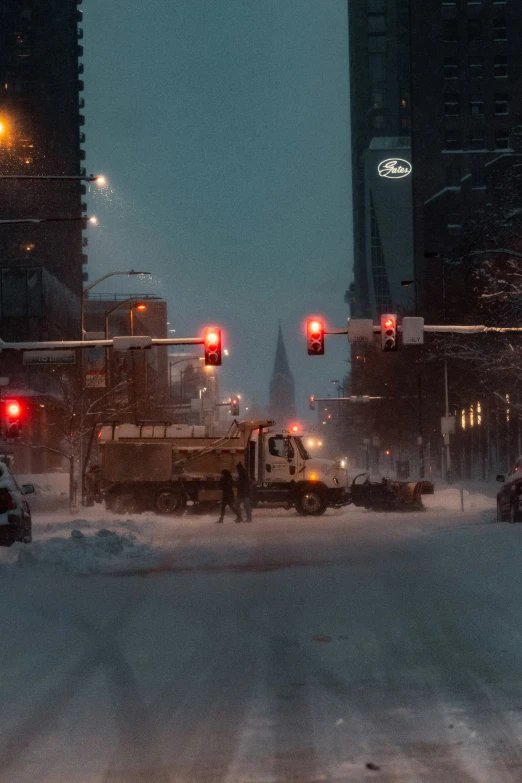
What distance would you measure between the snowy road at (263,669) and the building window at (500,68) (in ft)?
382

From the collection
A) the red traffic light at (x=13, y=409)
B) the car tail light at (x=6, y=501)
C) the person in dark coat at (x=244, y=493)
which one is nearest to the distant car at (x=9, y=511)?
the car tail light at (x=6, y=501)

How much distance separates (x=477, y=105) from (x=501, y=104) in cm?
282

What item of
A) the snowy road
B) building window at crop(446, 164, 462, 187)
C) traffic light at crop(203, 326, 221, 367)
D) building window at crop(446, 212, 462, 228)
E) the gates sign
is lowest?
the snowy road

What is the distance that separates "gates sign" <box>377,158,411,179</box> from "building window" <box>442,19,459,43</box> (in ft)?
172

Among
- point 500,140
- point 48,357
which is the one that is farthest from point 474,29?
point 48,357

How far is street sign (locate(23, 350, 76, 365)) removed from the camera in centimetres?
2916

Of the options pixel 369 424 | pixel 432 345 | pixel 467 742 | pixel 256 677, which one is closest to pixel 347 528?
pixel 256 677

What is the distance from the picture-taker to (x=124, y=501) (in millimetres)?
36938

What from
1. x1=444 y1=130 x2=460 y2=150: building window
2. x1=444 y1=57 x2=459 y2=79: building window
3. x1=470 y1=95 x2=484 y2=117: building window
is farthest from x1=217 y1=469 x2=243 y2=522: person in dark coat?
x1=444 y1=57 x2=459 y2=79: building window

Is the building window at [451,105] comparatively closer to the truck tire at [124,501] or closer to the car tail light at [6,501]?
the truck tire at [124,501]

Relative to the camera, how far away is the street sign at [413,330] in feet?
87.6

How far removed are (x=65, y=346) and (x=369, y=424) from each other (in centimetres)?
6551

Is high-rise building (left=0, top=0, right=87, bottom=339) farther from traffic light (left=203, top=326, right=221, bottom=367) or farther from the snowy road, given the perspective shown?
the snowy road

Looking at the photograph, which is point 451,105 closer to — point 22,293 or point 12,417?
point 22,293
